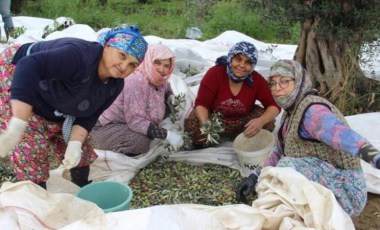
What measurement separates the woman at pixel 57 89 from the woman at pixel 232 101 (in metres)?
0.91

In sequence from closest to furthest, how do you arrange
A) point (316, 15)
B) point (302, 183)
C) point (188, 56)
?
point (302, 183) < point (316, 15) < point (188, 56)

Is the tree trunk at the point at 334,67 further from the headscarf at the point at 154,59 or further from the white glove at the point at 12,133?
the white glove at the point at 12,133

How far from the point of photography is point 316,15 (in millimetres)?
3268

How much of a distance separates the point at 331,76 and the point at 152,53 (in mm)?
1569

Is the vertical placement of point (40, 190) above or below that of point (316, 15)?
below

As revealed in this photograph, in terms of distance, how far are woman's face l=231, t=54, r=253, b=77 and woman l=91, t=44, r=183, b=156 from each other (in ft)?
1.42

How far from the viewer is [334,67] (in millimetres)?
3674

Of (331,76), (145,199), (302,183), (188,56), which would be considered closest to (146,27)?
(188,56)

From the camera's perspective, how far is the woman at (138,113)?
3000 millimetres

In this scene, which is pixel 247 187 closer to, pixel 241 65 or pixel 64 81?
pixel 241 65

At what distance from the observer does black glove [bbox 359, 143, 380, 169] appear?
1.74 meters

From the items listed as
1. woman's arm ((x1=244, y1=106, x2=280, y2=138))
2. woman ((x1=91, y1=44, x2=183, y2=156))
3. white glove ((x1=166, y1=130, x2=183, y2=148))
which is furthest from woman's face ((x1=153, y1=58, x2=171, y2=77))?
woman's arm ((x1=244, y1=106, x2=280, y2=138))

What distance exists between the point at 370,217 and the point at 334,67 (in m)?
1.46

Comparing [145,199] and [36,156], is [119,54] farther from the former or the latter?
[145,199]
